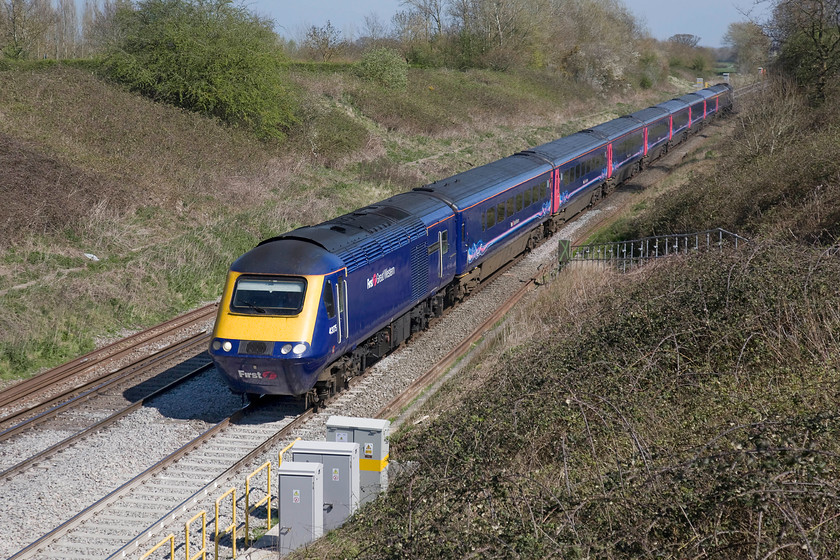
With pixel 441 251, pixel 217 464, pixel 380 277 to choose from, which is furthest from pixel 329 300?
pixel 441 251

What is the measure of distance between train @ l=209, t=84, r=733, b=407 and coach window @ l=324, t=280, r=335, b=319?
2 centimetres

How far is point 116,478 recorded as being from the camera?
1165 cm

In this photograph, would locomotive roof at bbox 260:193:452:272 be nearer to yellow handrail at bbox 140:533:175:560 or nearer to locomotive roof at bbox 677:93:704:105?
yellow handrail at bbox 140:533:175:560

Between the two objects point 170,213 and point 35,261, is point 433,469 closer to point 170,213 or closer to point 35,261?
point 35,261

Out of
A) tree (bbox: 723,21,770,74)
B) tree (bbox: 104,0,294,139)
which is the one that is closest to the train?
tree (bbox: 104,0,294,139)

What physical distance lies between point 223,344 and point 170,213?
1452cm

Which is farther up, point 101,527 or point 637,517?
point 637,517

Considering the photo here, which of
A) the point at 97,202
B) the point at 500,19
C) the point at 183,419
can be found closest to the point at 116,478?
the point at 183,419

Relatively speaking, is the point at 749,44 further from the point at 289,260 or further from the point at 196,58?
the point at 289,260

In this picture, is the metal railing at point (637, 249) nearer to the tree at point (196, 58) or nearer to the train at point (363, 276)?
the train at point (363, 276)

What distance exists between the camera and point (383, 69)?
53.4 m

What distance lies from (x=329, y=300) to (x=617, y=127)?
26.1 m

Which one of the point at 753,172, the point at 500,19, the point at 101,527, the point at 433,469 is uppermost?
the point at 500,19

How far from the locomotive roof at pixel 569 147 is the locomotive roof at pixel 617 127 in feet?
2.67
